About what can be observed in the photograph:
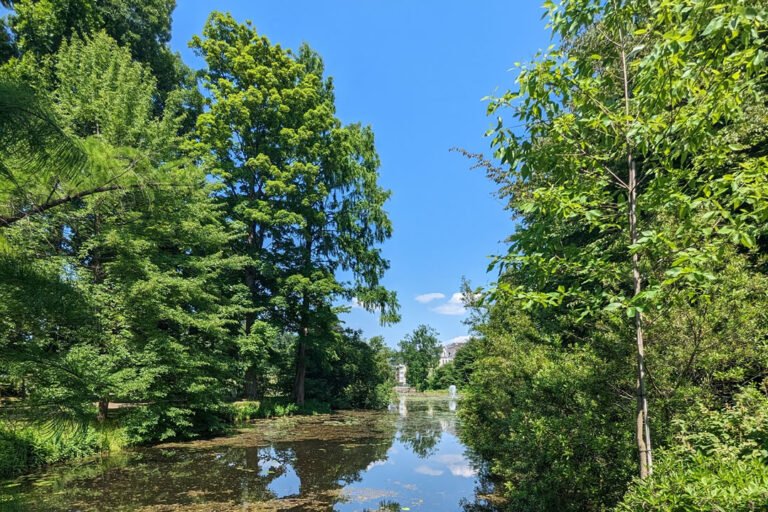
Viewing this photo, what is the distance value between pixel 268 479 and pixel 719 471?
7.67 meters

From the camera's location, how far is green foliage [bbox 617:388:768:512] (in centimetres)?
169

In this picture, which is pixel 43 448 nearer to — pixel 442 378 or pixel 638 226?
pixel 638 226

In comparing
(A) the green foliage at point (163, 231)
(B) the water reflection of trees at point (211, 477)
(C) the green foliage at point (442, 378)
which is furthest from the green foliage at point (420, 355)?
(B) the water reflection of trees at point (211, 477)

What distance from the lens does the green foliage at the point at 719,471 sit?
169cm

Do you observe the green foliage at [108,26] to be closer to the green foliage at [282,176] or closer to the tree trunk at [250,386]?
the green foliage at [282,176]

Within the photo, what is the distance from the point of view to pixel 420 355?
59.3 m

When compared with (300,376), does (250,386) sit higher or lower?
lower

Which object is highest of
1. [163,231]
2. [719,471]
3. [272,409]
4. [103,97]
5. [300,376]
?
[103,97]

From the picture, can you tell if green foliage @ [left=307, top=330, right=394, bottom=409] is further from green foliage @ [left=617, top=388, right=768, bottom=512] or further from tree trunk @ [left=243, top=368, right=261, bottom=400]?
green foliage @ [left=617, top=388, right=768, bottom=512]

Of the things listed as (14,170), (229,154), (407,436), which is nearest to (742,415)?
(14,170)

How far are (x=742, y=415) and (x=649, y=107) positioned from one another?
2103 millimetres

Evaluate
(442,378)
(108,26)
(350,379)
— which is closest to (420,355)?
(442,378)

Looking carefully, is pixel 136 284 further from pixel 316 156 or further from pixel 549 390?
pixel 316 156

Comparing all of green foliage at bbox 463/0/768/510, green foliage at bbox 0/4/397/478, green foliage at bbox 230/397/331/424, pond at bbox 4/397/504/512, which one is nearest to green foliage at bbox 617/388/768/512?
green foliage at bbox 463/0/768/510
